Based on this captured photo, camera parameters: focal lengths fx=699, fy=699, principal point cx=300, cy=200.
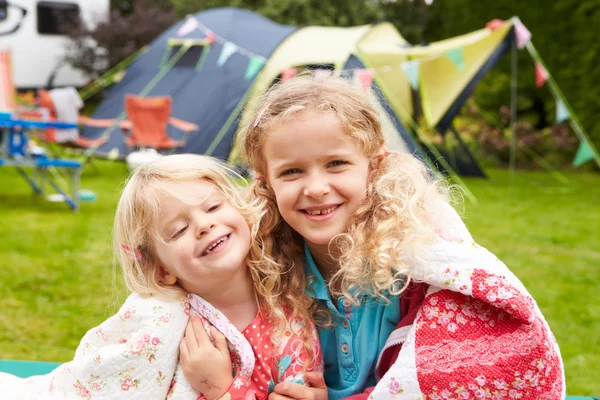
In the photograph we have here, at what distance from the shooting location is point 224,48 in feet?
25.0

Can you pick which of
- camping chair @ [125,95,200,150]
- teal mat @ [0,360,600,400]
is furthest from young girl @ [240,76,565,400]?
camping chair @ [125,95,200,150]

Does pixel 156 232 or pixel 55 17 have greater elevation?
pixel 156 232

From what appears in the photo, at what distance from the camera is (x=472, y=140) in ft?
34.2

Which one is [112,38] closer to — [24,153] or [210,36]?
[210,36]

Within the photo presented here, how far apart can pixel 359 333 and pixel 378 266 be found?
0.21 metres

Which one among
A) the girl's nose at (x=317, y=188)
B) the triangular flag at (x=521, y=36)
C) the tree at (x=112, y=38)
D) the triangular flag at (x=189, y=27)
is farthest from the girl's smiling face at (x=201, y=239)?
the tree at (x=112, y=38)

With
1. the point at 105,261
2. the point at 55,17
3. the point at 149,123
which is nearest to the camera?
the point at 105,261

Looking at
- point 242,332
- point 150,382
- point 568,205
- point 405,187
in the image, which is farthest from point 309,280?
point 568,205

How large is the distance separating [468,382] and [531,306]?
214 mm

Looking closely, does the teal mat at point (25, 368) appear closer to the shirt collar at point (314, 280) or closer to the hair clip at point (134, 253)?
the hair clip at point (134, 253)

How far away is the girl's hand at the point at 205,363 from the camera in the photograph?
1669 millimetres

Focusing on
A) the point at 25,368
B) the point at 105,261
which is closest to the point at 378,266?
the point at 25,368

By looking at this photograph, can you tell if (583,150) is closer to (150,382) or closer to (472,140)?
(472,140)

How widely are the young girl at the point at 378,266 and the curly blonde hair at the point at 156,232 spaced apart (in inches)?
1.8
